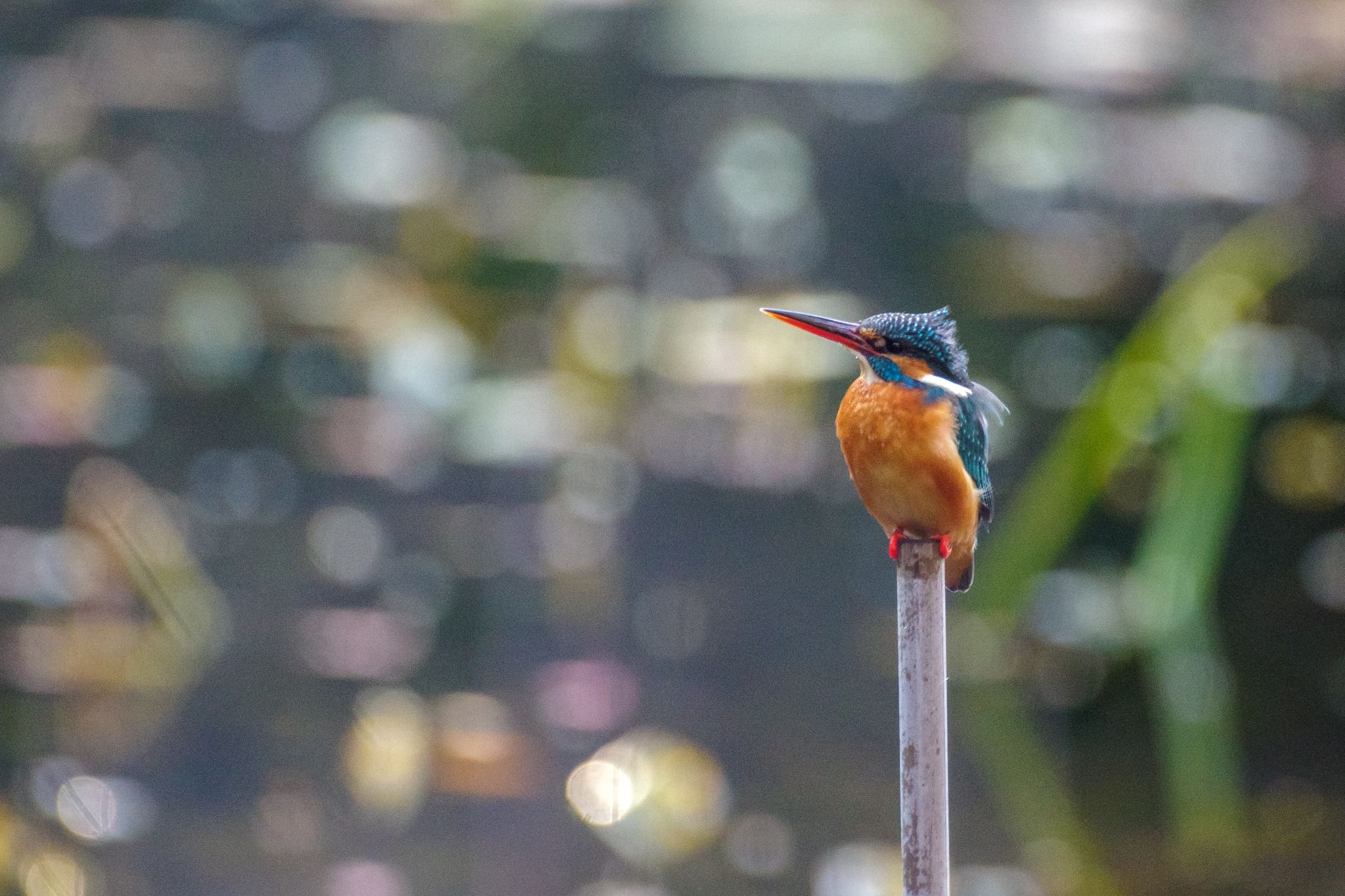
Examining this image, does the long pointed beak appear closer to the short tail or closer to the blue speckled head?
the blue speckled head

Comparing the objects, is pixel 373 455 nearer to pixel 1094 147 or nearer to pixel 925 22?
pixel 925 22

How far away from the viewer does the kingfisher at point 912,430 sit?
0.69m

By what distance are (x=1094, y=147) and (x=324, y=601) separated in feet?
5.25

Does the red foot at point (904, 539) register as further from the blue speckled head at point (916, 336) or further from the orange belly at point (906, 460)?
the blue speckled head at point (916, 336)

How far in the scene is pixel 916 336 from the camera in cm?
73

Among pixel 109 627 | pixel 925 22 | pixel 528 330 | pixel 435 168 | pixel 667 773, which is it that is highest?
pixel 925 22

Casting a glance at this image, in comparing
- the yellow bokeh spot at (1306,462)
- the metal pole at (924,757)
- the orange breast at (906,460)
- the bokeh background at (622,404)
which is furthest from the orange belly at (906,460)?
the yellow bokeh spot at (1306,462)

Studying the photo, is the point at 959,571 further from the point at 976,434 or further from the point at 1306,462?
the point at 1306,462

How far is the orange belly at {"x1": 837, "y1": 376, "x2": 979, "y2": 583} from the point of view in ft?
2.27

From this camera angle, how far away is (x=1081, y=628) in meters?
2.13

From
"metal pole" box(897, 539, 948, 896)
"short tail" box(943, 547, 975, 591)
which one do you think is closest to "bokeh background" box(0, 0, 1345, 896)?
"short tail" box(943, 547, 975, 591)

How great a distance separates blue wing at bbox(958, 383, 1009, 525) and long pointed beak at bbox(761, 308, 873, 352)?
0.08m

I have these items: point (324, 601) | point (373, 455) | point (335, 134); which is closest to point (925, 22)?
point (335, 134)

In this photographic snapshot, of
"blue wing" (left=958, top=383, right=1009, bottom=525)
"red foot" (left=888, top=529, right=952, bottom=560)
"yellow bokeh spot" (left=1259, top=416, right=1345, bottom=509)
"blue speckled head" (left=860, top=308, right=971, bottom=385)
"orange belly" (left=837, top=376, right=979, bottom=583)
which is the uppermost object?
"yellow bokeh spot" (left=1259, top=416, right=1345, bottom=509)
